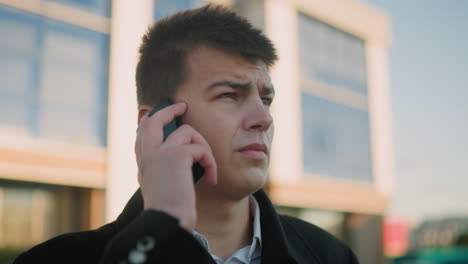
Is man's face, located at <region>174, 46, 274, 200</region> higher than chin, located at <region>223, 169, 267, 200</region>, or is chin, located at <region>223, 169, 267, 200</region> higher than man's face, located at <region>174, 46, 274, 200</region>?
man's face, located at <region>174, 46, 274, 200</region>

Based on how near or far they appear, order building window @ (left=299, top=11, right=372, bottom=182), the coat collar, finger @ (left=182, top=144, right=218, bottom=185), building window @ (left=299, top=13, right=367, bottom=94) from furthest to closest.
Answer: building window @ (left=299, top=13, right=367, bottom=94) < building window @ (left=299, top=11, right=372, bottom=182) < the coat collar < finger @ (left=182, top=144, right=218, bottom=185)

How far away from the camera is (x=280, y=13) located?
1445 cm

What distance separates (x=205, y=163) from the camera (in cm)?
157

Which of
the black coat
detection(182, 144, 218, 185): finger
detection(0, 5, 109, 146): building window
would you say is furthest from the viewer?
detection(0, 5, 109, 146): building window

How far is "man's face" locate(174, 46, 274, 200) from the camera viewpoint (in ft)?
5.76

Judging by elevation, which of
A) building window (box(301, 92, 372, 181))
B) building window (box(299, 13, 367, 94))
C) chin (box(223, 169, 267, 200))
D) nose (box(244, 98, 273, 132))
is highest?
building window (box(299, 13, 367, 94))

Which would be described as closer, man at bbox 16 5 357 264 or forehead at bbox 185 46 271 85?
man at bbox 16 5 357 264

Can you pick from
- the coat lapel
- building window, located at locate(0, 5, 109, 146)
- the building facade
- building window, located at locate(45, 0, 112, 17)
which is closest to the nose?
the coat lapel

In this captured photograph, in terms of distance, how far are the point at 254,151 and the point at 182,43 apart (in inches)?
23.6

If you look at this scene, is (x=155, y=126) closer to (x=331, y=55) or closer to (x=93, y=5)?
(x=93, y=5)

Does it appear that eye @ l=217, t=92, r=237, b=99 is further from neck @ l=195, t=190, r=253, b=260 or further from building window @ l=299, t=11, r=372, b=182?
building window @ l=299, t=11, r=372, b=182

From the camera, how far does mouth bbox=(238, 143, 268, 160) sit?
1756mm

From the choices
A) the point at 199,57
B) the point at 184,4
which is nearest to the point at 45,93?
the point at 184,4

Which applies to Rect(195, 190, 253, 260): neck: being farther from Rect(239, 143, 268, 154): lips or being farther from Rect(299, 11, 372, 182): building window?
Rect(299, 11, 372, 182): building window
